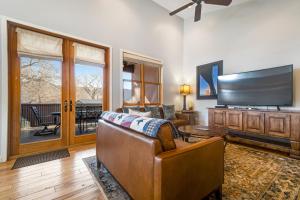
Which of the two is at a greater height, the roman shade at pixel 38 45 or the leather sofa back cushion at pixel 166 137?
the roman shade at pixel 38 45

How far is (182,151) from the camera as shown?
1.13 m

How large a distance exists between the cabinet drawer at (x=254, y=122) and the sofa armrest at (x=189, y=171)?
2.30 metres

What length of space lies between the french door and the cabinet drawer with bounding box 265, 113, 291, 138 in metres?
3.64

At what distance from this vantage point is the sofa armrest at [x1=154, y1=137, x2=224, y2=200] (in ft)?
3.32

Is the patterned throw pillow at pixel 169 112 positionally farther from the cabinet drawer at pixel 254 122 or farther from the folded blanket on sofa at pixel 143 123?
the folded blanket on sofa at pixel 143 123

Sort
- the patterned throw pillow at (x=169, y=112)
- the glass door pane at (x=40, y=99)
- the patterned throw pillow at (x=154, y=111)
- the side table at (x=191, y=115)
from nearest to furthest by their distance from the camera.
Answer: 1. the glass door pane at (x=40, y=99)
2. the patterned throw pillow at (x=154, y=111)
3. the patterned throw pillow at (x=169, y=112)
4. the side table at (x=191, y=115)

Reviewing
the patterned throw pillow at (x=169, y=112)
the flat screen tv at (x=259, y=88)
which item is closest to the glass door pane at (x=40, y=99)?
the patterned throw pillow at (x=169, y=112)

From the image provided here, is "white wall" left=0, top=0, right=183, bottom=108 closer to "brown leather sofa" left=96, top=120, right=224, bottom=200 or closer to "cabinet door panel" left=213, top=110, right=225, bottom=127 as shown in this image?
"cabinet door panel" left=213, top=110, right=225, bottom=127

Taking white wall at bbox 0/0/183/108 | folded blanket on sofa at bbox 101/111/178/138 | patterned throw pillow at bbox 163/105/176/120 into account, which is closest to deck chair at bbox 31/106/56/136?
white wall at bbox 0/0/183/108

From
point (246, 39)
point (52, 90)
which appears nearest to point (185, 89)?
point (246, 39)

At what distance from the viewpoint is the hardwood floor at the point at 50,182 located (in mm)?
1604

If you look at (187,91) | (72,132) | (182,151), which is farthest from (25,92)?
(187,91)

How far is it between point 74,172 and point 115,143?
3.28ft

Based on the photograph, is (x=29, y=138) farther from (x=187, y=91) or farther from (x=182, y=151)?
(x=187, y=91)
